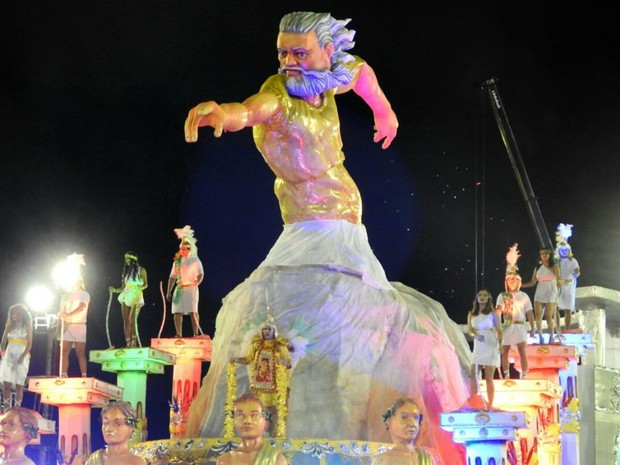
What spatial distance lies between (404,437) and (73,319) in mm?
7705

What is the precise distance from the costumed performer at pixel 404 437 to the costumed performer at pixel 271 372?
9.05 feet

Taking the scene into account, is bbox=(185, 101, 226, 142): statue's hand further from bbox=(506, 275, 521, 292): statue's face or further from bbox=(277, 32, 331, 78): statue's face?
bbox=(506, 275, 521, 292): statue's face

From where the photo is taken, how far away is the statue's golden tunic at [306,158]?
1127 centimetres

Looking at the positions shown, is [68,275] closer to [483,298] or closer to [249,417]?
[483,298]

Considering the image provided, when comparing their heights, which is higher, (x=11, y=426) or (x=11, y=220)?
(x=11, y=220)

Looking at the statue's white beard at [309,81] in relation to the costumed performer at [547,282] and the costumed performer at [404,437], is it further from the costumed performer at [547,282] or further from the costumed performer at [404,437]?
the costumed performer at [547,282]

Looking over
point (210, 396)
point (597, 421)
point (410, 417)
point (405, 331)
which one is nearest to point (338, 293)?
point (405, 331)

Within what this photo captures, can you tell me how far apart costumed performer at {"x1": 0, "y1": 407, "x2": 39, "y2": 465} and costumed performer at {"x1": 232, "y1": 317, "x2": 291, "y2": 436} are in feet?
9.58

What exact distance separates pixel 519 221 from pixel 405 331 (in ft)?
28.6

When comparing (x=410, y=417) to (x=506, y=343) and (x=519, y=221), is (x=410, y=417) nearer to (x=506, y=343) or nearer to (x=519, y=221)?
(x=506, y=343)

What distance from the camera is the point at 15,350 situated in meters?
14.2

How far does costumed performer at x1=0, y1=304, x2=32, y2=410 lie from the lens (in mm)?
14203

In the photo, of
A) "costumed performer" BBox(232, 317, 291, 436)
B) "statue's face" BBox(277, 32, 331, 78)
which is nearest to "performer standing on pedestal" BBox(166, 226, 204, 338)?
"statue's face" BBox(277, 32, 331, 78)

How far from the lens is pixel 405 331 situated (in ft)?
36.2
